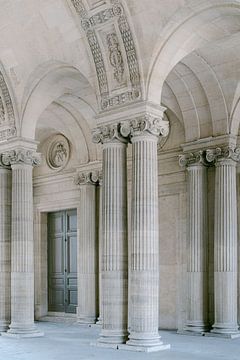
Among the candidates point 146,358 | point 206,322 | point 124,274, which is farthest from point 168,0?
point 206,322

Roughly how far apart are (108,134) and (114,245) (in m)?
2.70

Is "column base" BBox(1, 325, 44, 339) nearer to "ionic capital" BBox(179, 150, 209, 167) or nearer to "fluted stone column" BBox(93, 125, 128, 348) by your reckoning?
"fluted stone column" BBox(93, 125, 128, 348)

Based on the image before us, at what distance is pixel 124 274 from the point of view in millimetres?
14922

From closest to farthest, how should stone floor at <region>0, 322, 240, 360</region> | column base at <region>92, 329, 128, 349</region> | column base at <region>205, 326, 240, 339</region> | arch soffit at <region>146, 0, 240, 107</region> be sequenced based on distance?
stone floor at <region>0, 322, 240, 360</region> → arch soffit at <region>146, 0, 240, 107</region> → column base at <region>92, 329, 128, 349</region> → column base at <region>205, 326, 240, 339</region>

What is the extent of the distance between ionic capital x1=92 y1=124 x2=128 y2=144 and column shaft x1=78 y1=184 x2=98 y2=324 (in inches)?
258

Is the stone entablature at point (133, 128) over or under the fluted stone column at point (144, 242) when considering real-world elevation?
over

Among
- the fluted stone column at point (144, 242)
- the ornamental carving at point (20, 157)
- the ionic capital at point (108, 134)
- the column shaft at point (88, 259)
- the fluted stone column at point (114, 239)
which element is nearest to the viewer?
the fluted stone column at point (144, 242)

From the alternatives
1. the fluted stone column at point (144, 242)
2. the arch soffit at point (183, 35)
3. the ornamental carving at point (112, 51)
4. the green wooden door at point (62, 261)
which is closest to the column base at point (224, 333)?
the fluted stone column at point (144, 242)

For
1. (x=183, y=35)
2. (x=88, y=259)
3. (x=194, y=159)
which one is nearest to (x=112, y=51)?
(x=183, y=35)

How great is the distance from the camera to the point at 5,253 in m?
18.2

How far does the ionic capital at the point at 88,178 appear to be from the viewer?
71.4ft

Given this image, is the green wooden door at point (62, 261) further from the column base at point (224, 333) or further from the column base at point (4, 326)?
the column base at point (224, 333)

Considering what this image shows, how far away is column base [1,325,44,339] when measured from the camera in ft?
55.9

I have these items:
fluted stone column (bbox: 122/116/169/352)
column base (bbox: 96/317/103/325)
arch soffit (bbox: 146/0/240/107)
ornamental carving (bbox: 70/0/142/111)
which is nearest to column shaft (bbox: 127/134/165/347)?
fluted stone column (bbox: 122/116/169/352)
